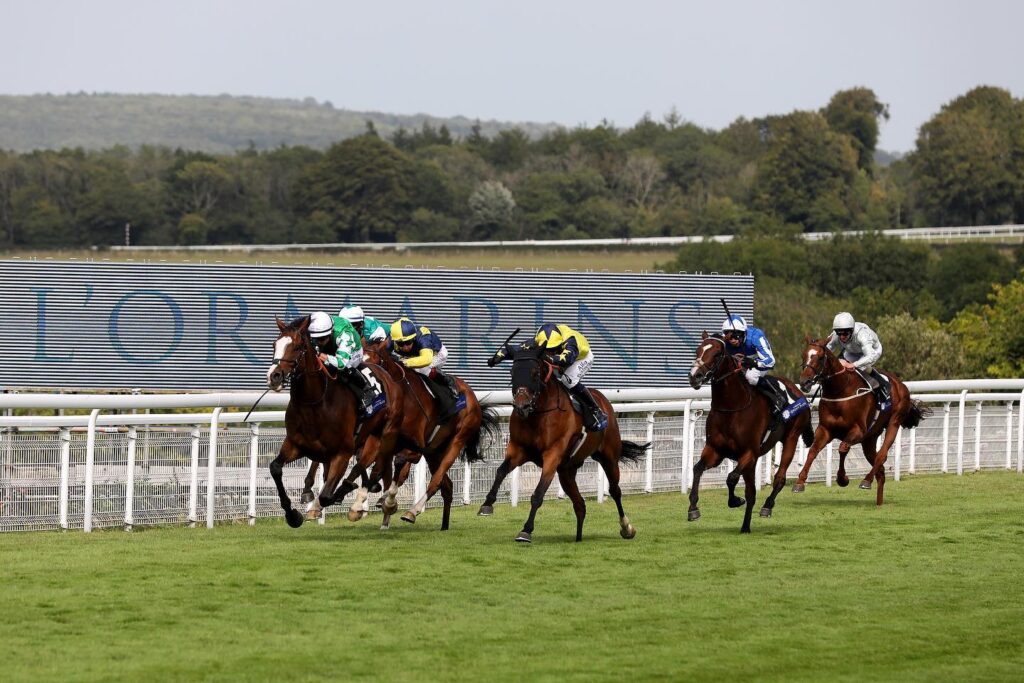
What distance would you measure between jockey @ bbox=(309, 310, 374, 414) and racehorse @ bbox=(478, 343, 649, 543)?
0.95 meters

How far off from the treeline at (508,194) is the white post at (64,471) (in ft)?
275

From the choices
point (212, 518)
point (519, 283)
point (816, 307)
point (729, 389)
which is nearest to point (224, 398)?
point (212, 518)

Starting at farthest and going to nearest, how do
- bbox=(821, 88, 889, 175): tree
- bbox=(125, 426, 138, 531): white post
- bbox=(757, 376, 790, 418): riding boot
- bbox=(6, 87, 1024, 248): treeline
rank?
bbox=(821, 88, 889, 175): tree
bbox=(6, 87, 1024, 248): treeline
bbox=(757, 376, 790, 418): riding boot
bbox=(125, 426, 138, 531): white post

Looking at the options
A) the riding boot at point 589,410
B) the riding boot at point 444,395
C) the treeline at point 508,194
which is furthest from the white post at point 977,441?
the treeline at point 508,194

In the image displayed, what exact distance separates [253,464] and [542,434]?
224 cm

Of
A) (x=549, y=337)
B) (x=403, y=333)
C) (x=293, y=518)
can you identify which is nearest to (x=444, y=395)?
(x=403, y=333)

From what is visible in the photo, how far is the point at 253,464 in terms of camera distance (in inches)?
472

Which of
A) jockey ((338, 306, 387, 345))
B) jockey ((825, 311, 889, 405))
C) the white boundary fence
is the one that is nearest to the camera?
the white boundary fence

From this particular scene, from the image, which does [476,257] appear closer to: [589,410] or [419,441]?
[419,441]

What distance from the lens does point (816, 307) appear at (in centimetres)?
6588

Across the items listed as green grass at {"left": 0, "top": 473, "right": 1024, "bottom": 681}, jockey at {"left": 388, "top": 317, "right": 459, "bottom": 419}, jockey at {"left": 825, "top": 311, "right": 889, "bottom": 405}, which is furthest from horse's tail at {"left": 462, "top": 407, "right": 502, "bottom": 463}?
jockey at {"left": 825, "top": 311, "right": 889, "bottom": 405}

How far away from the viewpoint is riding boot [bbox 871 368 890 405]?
1453 centimetres

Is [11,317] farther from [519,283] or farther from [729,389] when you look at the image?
[729,389]

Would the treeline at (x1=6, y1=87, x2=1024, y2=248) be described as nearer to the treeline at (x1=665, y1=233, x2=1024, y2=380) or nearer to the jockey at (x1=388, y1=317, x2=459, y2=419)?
the treeline at (x1=665, y1=233, x2=1024, y2=380)
